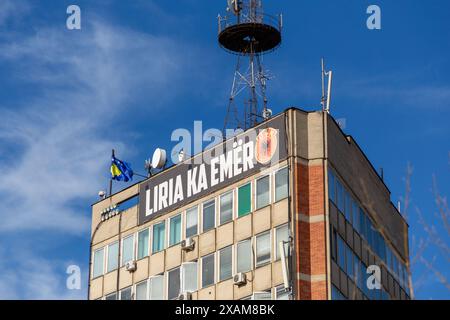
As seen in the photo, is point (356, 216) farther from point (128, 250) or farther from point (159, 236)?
point (128, 250)

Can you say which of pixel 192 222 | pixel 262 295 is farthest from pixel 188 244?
pixel 262 295

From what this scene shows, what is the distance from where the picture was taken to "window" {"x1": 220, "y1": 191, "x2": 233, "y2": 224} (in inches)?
2281

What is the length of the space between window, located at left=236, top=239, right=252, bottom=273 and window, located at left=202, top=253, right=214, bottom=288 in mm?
1982

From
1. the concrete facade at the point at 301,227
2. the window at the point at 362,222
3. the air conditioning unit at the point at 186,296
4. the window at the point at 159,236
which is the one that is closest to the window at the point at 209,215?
the concrete facade at the point at 301,227

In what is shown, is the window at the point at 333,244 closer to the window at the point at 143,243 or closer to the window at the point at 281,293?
the window at the point at 281,293

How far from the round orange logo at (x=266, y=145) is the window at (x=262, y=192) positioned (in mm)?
913

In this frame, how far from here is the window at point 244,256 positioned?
55938 millimetres

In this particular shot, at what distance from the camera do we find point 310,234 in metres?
54.5

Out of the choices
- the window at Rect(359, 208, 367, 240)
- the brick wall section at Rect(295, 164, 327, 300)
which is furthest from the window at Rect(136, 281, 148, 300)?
the window at Rect(359, 208, 367, 240)

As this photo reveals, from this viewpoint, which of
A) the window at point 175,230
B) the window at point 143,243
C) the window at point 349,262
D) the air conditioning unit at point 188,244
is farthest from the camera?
the window at point 143,243

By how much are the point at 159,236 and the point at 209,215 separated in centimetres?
423

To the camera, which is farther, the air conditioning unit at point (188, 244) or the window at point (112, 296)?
the window at point (112, 296)
